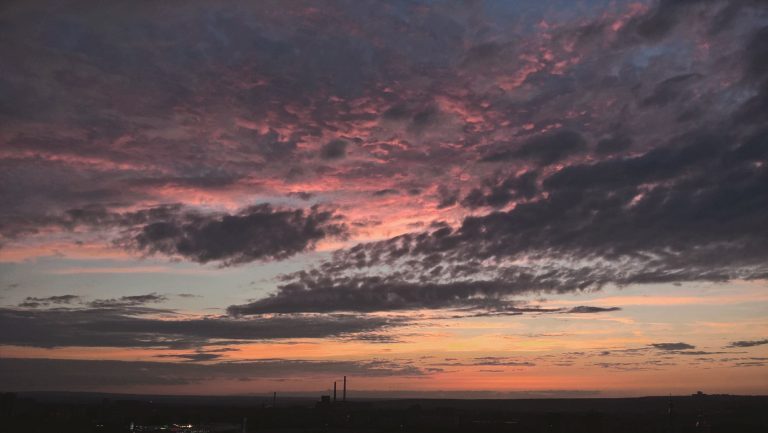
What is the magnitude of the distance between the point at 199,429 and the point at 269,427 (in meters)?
54.7

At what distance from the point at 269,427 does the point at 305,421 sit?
8401 millimetres

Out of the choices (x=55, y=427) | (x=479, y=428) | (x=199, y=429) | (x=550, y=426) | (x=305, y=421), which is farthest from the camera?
(x=305, y=421)

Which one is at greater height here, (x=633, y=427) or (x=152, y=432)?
(x=152, y=432)

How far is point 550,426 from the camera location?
80.2 metres

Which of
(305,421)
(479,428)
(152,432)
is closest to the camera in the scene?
(152,432)

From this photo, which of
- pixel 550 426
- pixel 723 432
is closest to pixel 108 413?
pixel 550 426

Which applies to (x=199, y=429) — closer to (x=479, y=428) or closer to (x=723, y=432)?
(x=479, y=428)

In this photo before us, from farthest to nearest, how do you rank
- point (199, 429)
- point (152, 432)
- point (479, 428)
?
1. point (479, 428)
2. point (199, 429)
3. point (152, 432)

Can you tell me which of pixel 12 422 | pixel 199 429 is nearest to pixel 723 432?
pixel 199 429

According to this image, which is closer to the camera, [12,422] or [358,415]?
[12,422]

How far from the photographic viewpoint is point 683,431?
8106 centimetres

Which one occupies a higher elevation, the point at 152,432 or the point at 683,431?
the point at 152,432

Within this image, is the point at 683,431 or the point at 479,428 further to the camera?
the point at 479,428

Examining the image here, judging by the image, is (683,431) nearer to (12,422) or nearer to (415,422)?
(415,422)
